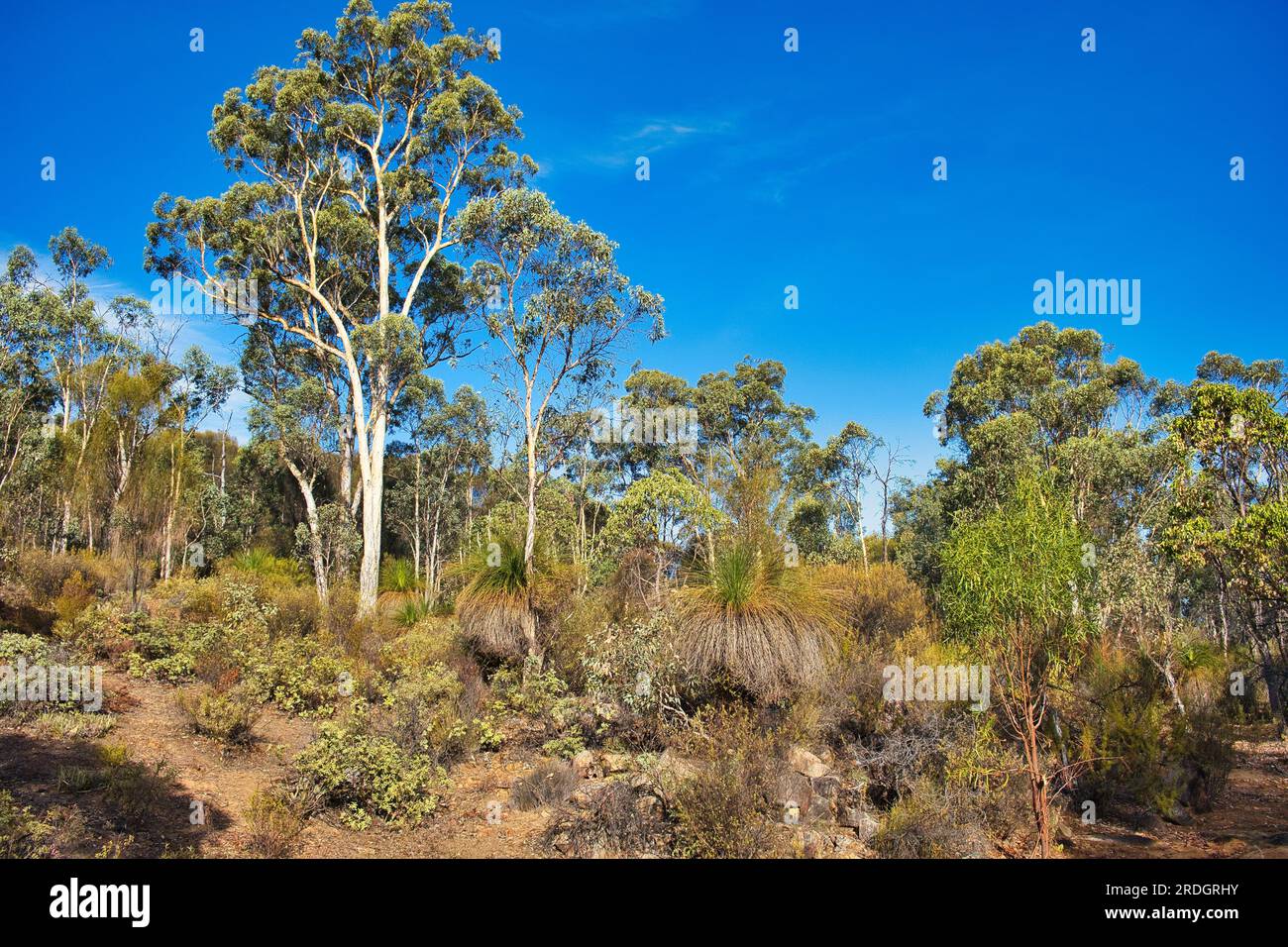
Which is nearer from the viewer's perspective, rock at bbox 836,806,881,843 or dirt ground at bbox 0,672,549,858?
dirt ground at bbox 0,672,549,858

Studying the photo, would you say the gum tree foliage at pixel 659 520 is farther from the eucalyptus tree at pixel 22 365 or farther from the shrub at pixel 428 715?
the eucalyptus tree at pixel 22 365

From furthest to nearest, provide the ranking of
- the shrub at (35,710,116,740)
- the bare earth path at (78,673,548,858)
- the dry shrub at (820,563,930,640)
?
the dry shrub at (820,563,930,640), the shrub at (35,710,116,740), the bare earth path at (78,673,548,858)

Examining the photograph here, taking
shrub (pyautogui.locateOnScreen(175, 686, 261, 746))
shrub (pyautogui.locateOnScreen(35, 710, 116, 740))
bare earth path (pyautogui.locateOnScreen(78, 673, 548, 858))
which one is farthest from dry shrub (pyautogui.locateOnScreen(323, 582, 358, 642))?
shrub (pyautogui.locateOnScreen(35, 710, 116, 740))

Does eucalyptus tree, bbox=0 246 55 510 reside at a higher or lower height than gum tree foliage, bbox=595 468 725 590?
higher

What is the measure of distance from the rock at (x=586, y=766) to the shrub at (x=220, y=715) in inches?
172

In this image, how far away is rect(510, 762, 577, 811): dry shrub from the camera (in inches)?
365

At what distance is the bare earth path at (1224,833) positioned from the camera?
29.0 feet

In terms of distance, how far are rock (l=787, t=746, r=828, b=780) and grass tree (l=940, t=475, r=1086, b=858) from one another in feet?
8.28

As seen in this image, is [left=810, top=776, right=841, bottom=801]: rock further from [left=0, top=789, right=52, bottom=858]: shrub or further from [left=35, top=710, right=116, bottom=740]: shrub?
[left=35, top=710, right=116, bottom=740]: shrub

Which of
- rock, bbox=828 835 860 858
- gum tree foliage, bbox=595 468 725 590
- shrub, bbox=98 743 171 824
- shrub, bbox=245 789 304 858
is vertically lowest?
rock, bbox=828 835 860 858

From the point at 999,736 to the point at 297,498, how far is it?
105 ft

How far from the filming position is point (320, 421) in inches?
1093

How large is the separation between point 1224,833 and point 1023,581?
18.3 feet
